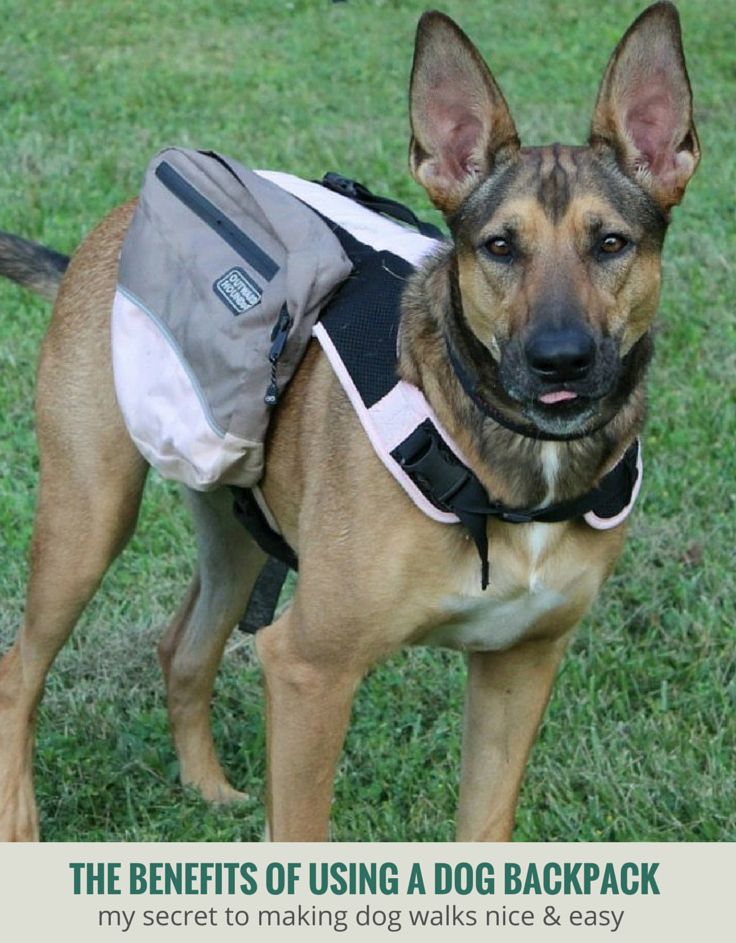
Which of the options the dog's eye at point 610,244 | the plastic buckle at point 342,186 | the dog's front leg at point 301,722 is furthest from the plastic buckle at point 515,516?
the plastic buckle at point 342,186

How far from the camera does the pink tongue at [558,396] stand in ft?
11.6

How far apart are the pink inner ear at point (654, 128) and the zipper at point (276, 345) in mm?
938

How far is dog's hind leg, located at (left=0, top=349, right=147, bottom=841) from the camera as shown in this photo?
457cm

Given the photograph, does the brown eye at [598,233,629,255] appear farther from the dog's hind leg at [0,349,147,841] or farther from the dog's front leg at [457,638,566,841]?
the dog's hind leg at [0,349,147,841]

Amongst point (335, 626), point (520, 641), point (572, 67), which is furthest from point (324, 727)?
point (572, 67)

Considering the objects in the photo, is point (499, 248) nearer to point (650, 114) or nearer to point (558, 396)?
point (558, 396)

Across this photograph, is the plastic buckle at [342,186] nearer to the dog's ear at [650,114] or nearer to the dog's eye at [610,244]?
the dog's ear at [650,114]

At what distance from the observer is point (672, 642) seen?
18.5ft

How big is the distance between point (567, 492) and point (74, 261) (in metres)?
1.74

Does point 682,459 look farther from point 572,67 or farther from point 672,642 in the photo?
point 572,67

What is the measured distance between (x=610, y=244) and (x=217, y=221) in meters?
1.21

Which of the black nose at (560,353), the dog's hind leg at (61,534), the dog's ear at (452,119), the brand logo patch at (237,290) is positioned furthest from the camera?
the dog's hind leg at (61,534)

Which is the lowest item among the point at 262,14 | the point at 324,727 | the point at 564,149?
the point at 262,14

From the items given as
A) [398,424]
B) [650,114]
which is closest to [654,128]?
[650,114]
